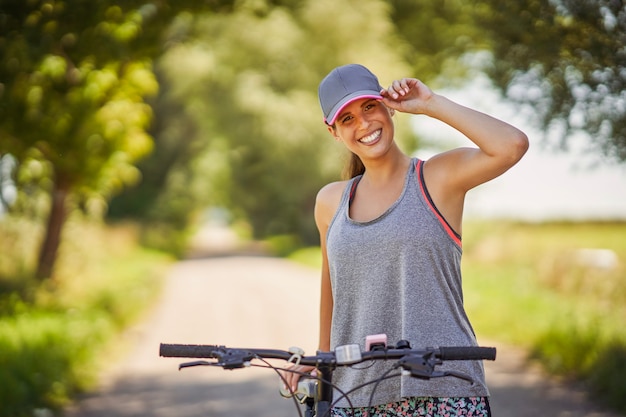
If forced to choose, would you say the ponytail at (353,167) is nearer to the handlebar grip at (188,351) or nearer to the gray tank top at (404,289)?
the gray tank top at (404,289)

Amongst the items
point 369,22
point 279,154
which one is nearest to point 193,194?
point 279,154

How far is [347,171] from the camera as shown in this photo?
321cm

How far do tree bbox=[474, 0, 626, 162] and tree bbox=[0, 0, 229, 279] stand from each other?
Result: 135 inches

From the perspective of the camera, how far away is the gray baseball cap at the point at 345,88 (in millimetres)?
2664

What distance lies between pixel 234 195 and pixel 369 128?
43.3 m

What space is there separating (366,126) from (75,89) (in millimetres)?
9405

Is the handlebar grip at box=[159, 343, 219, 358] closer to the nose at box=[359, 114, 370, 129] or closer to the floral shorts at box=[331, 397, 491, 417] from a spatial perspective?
the floral shorts at box=[331, 397, 491, 417]

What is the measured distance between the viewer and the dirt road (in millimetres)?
8062

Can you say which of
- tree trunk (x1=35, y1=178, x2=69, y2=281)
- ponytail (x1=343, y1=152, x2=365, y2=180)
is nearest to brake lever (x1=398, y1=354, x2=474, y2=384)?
ponytail (x1=343, y1=152, x2=365, y2=180)

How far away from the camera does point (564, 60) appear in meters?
7.83

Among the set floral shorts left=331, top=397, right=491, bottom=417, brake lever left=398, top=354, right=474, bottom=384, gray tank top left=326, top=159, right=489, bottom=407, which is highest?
gray tank top left=326, top=159, right=489, bottom=407

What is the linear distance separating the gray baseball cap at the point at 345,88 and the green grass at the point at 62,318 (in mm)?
5406

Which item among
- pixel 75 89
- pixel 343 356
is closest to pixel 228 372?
pixel 75 89

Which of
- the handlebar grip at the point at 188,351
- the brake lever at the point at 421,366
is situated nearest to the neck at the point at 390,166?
the brake lever at the point at 421,366
